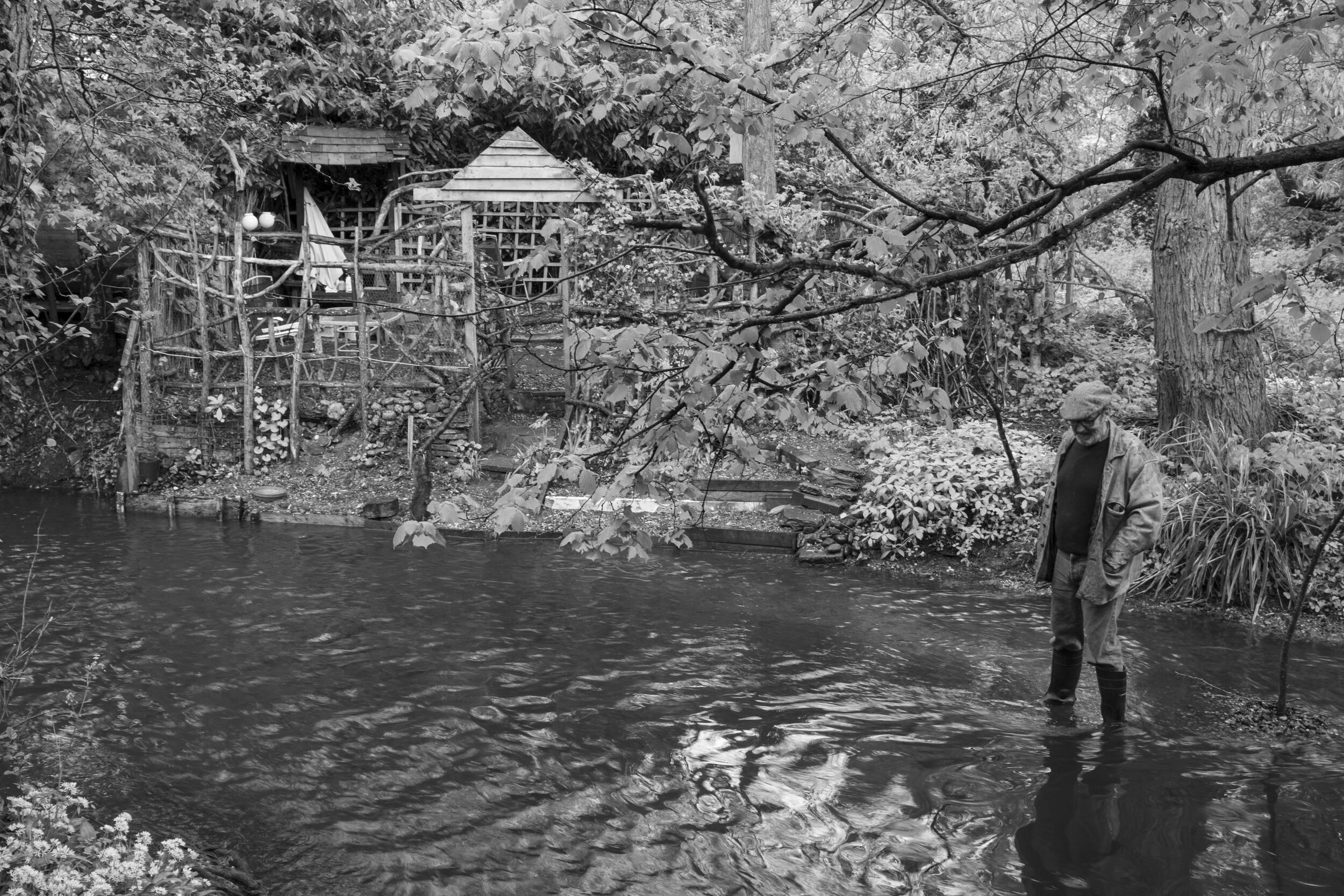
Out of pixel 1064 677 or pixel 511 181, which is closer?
pixel 1064 677

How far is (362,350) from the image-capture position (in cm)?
1342

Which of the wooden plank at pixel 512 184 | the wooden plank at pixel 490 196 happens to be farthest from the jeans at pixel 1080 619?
the wooden plank at pixel 512 184

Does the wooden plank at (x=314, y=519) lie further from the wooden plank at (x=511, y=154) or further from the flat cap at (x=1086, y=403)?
the flat cap at (x=1086, y=403)

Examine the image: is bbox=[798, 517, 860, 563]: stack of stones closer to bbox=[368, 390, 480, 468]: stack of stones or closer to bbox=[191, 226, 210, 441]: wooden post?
bbox=[368, 390, 480, 468]: stack of stones

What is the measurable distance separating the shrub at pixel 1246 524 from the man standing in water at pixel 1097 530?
2.95 metres

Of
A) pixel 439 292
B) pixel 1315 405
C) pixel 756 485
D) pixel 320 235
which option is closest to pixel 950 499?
pixel 756 485

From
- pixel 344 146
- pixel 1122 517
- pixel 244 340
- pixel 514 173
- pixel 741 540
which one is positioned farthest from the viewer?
pixel 344 146

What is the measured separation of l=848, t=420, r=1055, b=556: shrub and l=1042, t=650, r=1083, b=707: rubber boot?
3844mm

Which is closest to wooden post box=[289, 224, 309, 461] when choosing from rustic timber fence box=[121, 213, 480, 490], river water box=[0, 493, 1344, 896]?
rustic timber fence box=[121, 213, 480, 490]

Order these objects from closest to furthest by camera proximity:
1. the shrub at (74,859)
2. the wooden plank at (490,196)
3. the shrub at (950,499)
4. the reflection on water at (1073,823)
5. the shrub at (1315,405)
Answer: the shrub at (74,859)
the reflection on water at (1073,823)
the shrub at (1315,405)
the shrub at (950,499)
the wooden plank at (490,196)

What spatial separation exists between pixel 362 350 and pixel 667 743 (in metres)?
8.97

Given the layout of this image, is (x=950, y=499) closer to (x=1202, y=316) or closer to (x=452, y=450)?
(x=1202, y=316)

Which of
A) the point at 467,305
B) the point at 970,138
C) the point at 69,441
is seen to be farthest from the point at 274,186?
the point at 970,138

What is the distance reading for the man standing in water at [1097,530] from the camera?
5680 millimetres
